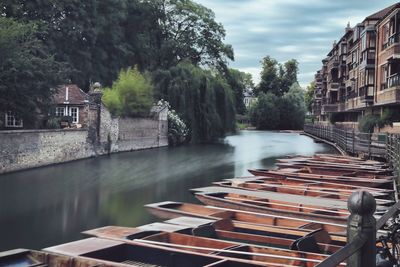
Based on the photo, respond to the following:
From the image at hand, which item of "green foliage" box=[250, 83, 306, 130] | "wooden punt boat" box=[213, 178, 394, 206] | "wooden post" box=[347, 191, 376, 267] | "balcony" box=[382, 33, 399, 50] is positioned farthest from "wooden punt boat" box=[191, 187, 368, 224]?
"green foliage" box=[250, 83, 306, 130]

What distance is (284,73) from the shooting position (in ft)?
237

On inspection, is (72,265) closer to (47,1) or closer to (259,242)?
(259,242)

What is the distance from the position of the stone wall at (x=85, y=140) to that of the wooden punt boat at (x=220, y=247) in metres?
12.4

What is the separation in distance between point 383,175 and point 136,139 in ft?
63.3

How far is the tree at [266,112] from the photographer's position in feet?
209

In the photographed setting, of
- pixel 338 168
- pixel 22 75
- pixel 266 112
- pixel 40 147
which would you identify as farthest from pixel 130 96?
pixel 266 112

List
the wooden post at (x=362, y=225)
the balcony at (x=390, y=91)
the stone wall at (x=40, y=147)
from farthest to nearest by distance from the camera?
the balcony at (x=390, y=91)
the stone wall at (x=40, y=147)
the wooden post at (x=362, y=225)

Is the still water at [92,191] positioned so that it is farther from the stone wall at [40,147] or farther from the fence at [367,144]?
the fence at [367,144]

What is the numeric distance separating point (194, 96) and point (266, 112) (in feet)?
102

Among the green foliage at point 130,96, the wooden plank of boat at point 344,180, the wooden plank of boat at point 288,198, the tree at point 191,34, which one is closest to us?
the wooden plank of boat at point 288,198

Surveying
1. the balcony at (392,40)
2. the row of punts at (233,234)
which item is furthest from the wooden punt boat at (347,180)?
the balcony at (392,40)

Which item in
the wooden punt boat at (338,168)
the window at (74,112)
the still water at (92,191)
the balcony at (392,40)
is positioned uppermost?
the balcony at (392,40)

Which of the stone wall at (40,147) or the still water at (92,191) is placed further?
the stone wall at (40,147)

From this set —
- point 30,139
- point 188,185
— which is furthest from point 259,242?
point 30,139
